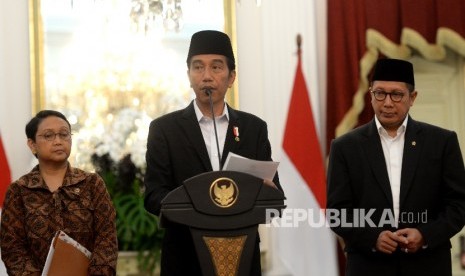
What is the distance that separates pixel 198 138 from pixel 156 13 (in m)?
1.99

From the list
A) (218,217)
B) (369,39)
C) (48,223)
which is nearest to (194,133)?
(218,217)

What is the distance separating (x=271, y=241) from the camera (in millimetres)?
5465

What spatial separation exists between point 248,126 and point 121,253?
2178 millimetres

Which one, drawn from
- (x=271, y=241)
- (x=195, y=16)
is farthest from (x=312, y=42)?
(x=271, y=241)

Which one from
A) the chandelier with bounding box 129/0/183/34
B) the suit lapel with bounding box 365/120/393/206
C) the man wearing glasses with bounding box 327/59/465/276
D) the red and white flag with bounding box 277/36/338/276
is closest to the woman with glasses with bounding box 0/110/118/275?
the man wearing glasses with bounding box 327/59/465/276

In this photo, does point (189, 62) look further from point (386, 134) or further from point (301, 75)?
point (301, 75)

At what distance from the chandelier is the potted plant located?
0.81m

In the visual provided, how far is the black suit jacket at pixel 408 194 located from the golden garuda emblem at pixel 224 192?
0.84 metres

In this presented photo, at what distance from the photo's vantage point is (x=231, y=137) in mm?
2969

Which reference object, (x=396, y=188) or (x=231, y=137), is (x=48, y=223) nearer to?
(x=231, y=137)

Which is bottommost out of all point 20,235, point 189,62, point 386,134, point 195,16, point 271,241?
point 271,241

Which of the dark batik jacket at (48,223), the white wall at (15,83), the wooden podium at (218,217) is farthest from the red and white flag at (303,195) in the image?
the wooden podium at (218,217)

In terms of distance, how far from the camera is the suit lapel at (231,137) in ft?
9.62

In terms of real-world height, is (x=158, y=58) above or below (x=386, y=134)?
above
